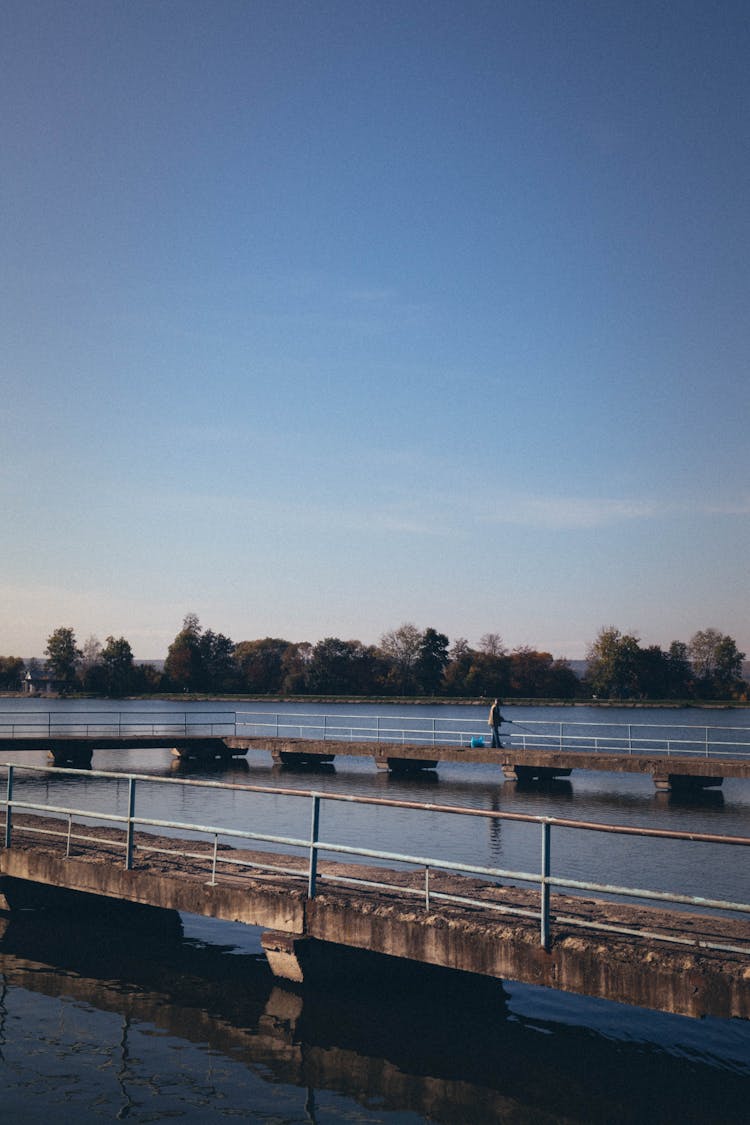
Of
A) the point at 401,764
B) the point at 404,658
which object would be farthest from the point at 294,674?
the point at 401,764

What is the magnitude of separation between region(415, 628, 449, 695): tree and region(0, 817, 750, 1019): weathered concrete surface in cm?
16543

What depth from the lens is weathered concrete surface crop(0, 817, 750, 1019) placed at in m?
9.91

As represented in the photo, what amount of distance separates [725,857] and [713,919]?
37.4 ft


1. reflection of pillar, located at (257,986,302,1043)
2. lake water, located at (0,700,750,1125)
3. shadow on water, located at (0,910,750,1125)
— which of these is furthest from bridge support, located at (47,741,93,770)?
reflection of pillar, located at (257,986,302,1043)

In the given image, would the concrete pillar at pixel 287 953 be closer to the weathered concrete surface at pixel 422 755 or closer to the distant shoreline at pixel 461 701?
the weathered concrete surface at pixel 422 755

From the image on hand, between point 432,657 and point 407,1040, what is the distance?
172m

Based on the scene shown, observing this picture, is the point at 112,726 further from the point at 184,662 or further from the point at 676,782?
the point at 184,662

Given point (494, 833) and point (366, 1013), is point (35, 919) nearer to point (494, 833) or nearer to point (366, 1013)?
point (366, 1013)

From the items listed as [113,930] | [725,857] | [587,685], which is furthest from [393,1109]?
[587,685]

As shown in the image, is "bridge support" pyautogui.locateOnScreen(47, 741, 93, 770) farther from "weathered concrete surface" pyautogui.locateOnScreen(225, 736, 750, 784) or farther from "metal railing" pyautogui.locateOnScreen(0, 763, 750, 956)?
"metal railing" pyautogui.locateOnScreen(0, 763, 750, 956)

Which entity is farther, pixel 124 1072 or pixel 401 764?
pixel 401 764

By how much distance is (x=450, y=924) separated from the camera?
1151 cm

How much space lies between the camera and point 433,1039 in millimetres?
11695

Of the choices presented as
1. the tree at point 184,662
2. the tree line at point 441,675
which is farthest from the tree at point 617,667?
the tree at point 184,662
